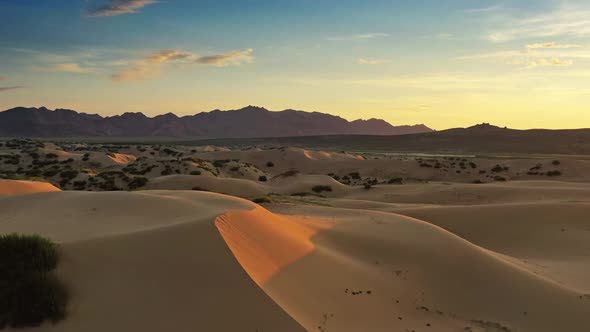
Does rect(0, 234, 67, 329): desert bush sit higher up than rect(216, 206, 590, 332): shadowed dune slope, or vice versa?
rect(0, 234, 67, 329): desert bush

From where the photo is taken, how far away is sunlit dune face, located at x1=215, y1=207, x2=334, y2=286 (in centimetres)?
811

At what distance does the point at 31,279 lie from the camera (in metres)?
6.29

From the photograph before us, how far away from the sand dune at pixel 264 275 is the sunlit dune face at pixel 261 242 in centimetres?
3

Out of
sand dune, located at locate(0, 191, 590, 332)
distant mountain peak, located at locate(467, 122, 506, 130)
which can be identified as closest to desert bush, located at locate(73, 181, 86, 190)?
sand dune, located at locate(0, 191, 590, 332)

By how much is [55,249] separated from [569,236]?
53.4 ft

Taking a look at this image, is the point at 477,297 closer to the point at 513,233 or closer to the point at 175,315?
the point at 175,315

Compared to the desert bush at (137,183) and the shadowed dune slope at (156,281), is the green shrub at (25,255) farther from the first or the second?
the desert bush at (137,183)

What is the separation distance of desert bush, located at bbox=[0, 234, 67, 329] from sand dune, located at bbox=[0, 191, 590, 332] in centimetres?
25

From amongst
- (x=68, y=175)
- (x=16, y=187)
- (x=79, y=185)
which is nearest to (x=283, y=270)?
(x=16, y=187)

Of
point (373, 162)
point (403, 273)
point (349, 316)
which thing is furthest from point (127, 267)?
point (373, 162)

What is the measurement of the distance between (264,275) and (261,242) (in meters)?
1.37

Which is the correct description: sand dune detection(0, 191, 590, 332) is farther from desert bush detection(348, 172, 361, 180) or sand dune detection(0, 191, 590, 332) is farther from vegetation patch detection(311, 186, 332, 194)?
desert bush detection(348, 172, 361, 180)

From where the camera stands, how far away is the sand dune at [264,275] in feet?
21.8

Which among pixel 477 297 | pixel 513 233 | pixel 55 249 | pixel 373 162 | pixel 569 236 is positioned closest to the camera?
pixel 55 249
